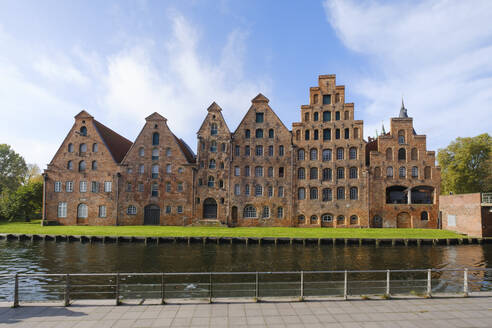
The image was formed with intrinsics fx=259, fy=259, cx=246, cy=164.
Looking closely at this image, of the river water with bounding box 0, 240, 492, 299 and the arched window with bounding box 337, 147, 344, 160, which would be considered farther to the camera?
the arched window with bounding box 337, 147, 344, 160

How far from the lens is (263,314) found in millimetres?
7855

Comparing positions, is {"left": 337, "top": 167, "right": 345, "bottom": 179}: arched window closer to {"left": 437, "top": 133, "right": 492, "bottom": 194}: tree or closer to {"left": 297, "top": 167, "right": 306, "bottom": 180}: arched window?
{"left": 297, "top": 167, "right": 306, "bottom": 180}: arched window

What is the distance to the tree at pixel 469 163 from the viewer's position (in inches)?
1750

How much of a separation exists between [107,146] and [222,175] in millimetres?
19509

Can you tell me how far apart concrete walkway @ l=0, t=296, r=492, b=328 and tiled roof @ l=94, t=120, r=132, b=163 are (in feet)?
126

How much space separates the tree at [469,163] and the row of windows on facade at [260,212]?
2929cm

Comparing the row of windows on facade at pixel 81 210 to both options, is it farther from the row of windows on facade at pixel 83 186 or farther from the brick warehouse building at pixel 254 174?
the row of windows on facade at pixel 83 186

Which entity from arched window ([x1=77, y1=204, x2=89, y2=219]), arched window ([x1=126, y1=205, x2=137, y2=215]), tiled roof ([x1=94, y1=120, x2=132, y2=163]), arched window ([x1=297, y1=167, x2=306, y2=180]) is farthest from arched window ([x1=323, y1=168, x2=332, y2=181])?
arched window ([x1=77, y1=204, x2=89, y2=219])

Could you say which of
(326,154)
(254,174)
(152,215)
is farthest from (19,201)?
(326,154)

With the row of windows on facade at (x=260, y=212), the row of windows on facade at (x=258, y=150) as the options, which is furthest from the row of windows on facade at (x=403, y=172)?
the row of windows on facade at (x=260, y=212)

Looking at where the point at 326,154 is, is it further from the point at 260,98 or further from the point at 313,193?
the point at 260,98

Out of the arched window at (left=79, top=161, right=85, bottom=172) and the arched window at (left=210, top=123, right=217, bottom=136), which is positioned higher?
the arched window at (left=210, top=123, right=217, bottom=136)

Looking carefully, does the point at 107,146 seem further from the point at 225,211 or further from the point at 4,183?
the point at 4,183

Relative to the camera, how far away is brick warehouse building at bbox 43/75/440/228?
39.1 m
